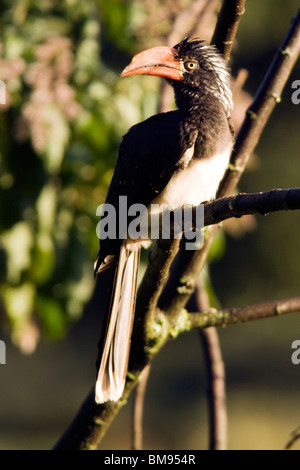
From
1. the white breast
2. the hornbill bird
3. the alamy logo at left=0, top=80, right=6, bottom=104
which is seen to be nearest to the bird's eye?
the hornbill bird

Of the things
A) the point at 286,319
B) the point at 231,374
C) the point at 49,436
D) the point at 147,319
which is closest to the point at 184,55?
the point at 147,319

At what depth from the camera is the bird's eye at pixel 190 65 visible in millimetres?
2613

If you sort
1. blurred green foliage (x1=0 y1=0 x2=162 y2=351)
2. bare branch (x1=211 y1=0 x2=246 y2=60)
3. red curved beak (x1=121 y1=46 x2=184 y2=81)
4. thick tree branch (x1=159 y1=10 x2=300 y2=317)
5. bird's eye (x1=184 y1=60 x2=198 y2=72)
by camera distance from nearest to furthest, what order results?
bare branch (x1=211 y1=0 x2=246 y2=60), thick tree branch (x1=159 y1=10 x2=300 y2=317), red curved beak (x1=121 y1=46 x2=184 y2=81), bird's eye (x1=184 y1=60 x2=198 y2=72), blurred green foliage (x1=0 y1=0 x2=162 y2=351)

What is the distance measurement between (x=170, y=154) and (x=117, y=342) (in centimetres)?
60

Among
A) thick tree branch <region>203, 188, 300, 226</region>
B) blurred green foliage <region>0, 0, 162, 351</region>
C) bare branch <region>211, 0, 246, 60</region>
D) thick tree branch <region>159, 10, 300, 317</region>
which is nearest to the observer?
thick tree branch <region>203, 188, 300, 226</region>

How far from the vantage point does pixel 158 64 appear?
2508mm

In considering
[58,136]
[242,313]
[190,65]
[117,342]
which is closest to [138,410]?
[117,342]

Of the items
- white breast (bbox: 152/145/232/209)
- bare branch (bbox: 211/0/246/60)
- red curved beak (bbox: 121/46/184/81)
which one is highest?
red curved beak (bbox: 121/46/184/81)

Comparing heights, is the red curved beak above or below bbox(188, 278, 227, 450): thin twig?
above

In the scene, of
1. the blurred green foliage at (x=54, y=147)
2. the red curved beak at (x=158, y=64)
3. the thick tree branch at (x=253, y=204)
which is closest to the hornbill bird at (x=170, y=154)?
the red curved beak at (x=158, y=64)

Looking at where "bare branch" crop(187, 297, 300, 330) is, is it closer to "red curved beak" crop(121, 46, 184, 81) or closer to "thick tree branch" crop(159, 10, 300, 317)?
"thick tree branch" crop(159, 10, 300, 317)

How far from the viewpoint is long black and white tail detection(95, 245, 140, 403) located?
2.08 metres

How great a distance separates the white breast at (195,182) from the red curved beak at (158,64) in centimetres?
33

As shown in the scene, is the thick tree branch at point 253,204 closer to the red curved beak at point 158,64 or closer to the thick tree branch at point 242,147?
the thick tree branch at point 242,147
